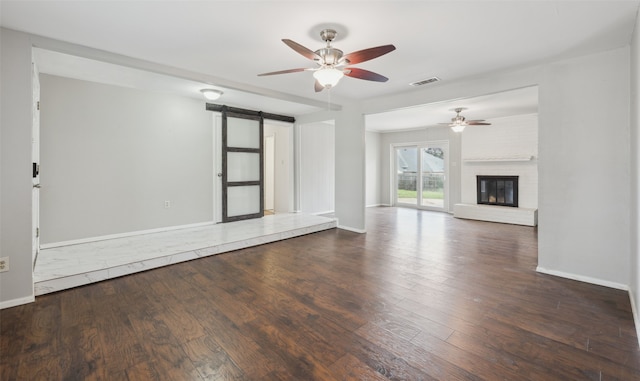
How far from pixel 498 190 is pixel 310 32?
666 cm

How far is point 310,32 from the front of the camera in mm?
2713

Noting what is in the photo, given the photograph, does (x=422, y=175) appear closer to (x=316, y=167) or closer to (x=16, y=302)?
(x=316, y=167)

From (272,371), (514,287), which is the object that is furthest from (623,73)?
(272,371)

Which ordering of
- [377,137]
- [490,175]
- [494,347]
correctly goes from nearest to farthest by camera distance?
[494,347] → [490,175] → [377,137]

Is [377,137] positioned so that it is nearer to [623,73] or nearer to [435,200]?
[435,200]

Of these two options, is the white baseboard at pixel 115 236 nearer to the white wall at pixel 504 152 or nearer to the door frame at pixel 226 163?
the door frame at pixel 226 163

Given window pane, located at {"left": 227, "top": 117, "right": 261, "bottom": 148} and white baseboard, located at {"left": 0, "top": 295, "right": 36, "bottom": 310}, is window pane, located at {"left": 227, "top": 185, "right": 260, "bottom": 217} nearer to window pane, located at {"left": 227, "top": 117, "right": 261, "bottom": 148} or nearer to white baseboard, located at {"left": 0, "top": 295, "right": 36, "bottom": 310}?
window pane, located at {"left": 227, "top": 117, "right": 261, "bottom": 148}

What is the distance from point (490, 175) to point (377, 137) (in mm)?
3650

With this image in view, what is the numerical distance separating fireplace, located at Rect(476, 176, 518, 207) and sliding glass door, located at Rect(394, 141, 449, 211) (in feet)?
3.36

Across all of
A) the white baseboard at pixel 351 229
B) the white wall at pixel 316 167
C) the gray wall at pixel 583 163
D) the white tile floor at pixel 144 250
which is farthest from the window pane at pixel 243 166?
the gray wall at pixel 583 163

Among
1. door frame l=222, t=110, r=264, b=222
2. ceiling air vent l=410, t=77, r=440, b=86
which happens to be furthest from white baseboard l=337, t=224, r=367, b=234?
ceiling air vent l=410, t=77, r=440, b=86

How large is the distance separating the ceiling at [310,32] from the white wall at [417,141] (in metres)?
4.58

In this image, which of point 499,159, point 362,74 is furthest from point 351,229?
point 499,159

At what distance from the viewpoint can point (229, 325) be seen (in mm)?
2285
